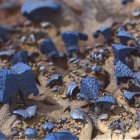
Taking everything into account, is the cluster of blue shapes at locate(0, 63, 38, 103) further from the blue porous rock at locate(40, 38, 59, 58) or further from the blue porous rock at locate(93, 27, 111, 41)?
the blue porous rock at locate(93, 27, 111, 41)

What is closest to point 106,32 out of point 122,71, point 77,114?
point 122,71

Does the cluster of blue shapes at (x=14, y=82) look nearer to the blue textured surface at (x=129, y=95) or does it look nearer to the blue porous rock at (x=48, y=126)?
the blue porous rock at (x=48, y=126)

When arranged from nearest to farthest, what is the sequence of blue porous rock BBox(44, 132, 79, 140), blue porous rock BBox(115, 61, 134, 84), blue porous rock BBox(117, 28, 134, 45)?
blue porous rock BBox(44, 132, 79, 140), blue porous rock BBox(115, 61, 134, 84), blue porous rock BBox(117, 28, 134, 45)

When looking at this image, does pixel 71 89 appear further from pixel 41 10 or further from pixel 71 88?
pixel 41 10

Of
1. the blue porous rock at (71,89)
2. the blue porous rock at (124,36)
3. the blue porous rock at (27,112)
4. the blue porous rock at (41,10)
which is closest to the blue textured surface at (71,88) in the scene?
the blue porous rock at (71,89)

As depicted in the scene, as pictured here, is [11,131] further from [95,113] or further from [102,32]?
[102,32]

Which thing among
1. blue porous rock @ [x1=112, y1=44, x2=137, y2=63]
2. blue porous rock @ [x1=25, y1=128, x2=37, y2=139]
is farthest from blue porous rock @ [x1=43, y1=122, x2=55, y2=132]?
blue porous rock @ [x1=112, y1=44, x2=137, y2=63]
